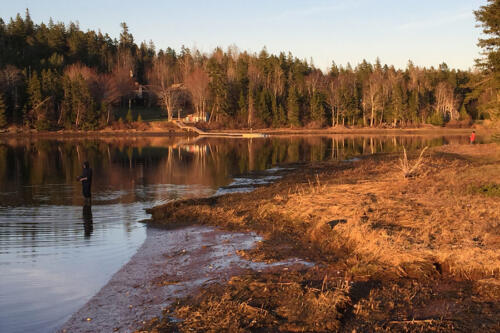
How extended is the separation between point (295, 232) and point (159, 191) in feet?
36.9

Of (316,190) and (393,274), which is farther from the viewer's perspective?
(316,190)

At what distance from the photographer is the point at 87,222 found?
14109 mm

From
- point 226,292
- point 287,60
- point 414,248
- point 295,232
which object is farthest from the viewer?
point 287,60

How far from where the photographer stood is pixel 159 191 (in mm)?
20781

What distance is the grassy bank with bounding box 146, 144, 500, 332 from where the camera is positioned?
19.5 feet

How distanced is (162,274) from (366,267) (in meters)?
3.97

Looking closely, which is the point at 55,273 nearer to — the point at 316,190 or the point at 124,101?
the point at 316,190

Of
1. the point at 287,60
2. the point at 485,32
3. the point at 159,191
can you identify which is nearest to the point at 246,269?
the point at 159,191

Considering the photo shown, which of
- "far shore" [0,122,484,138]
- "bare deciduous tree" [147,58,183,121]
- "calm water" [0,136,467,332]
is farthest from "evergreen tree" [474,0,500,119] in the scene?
"bare deciduous tree" [147,58,183,121]

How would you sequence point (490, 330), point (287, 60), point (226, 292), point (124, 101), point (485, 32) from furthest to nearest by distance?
point (287, 60), point (124, 101), point (485, 32), point (226, 292), point (490, 330)

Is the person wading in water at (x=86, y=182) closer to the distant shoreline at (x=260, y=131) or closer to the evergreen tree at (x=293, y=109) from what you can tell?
the distant shoreline at (x=260, y=131)

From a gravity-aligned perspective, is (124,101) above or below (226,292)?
above

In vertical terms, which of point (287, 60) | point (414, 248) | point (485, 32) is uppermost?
point (287, 60)

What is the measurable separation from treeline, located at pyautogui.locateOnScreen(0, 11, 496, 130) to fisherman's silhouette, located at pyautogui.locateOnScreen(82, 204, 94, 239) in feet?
206
